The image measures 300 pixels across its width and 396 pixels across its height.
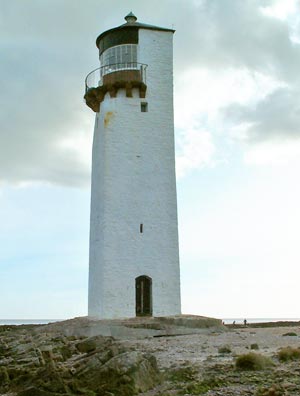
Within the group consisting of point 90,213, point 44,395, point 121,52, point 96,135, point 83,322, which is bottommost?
point 44,395

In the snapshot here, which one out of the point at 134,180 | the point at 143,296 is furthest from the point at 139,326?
the point at 134,180

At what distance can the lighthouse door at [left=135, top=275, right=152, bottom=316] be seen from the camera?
20922 millimetres

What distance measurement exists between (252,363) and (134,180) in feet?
41.4

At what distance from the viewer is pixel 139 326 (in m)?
18.6

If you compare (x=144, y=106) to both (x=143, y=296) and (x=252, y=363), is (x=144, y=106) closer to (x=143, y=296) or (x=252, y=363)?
(x=143, y=296)

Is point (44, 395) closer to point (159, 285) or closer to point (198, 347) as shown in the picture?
point (198, 347)

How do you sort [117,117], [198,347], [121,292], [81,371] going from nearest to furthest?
[81,371], [198,347], [121,292], [117,117]

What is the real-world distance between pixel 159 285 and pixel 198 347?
22.6 ft

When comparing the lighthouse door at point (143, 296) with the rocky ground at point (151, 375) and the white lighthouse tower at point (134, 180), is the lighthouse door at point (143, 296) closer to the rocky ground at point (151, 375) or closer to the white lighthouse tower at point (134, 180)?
the white lighthouse tower at point (134, 180)

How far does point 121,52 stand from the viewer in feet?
76.2

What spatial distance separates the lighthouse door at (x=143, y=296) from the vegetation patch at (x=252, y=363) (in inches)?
437

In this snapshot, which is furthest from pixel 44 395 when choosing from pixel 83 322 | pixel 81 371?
pixel 83 322

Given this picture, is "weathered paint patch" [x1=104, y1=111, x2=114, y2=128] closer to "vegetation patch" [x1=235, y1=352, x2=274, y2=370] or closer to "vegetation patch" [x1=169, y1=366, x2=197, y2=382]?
"vegetation patch" [x1=169, y1=366, x2=197, y2=382]

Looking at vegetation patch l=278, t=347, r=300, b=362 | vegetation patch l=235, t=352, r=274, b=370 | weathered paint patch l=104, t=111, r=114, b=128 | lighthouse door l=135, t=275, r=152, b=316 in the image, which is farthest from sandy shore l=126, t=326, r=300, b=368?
weathered paint patch l=104, t=111, r=114, b=128
